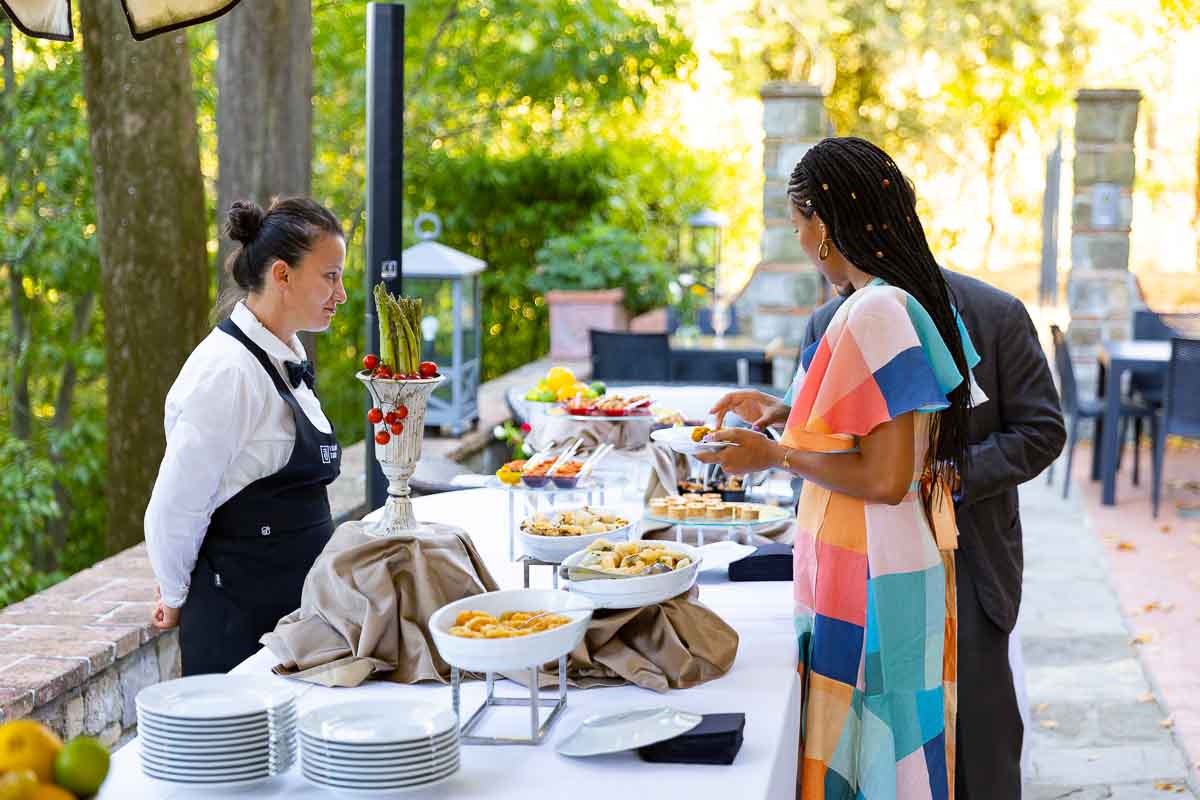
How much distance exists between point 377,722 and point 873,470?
99 cm

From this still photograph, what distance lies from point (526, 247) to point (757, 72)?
921 centimetres

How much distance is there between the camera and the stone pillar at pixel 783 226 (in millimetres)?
9148

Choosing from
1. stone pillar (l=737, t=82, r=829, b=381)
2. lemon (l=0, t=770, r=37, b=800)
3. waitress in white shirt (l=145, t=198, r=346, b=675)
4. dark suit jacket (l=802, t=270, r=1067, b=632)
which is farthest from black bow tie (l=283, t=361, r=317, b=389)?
stone pillar (l=737, t=82, r=829, b=381)

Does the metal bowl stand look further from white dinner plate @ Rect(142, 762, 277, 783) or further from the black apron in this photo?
the black apron

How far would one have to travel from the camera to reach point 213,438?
2.75 metres

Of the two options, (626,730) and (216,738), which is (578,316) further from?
(216,738)

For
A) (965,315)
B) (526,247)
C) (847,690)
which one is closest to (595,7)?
(526,247)

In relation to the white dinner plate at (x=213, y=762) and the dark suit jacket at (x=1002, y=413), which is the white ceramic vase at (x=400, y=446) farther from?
the dark suit jacket at (x=1002, y=413)

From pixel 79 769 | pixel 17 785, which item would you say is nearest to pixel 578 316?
pixel 79 769

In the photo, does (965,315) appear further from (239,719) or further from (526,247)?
(526,247)

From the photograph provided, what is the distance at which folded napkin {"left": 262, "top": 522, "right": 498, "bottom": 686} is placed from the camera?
2424 millimetres

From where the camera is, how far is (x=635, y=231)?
463 inches

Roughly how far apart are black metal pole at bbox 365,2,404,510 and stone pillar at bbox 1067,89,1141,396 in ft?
25.4

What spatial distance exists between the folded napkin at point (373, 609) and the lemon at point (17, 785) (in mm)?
960
